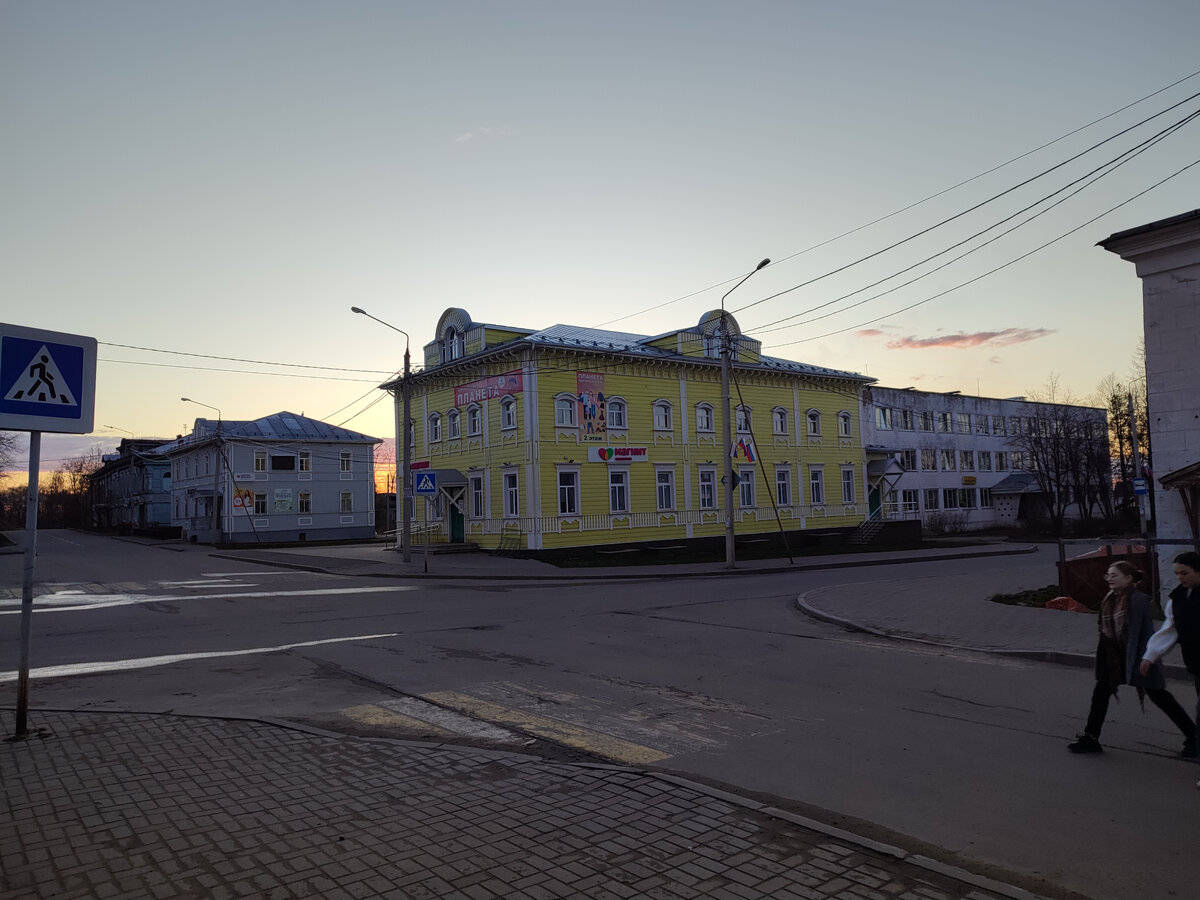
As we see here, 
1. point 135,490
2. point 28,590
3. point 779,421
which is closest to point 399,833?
point 28,590

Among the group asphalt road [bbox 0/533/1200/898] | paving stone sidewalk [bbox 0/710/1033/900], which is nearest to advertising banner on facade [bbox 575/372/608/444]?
asphalt road [bbox 0/533/1200/898]

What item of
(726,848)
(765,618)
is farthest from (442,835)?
(765,618)

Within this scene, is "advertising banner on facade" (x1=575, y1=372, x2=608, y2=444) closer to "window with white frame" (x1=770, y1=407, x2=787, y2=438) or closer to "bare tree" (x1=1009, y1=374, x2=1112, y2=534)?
"window with white frame" (x1=770, y1=407, x2=787, y2=438)

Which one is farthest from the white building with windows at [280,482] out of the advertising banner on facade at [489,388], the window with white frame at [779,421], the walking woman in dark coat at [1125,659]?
the walking woman in dark coat at [1125,659]

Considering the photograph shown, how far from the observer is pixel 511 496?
113ft

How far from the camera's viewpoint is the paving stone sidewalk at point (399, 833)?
12.7 ft

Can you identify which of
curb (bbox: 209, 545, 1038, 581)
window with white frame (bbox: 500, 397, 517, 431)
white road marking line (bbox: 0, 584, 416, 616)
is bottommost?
curb (bbox: 209, 545, 1038, 581)

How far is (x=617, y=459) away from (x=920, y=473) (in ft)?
108

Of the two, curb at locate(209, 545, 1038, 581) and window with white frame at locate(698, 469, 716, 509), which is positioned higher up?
window with white frame at locate(698, 469, 716, 509)

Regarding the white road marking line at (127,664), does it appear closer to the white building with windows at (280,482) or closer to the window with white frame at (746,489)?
the window with white frame at (746,489)

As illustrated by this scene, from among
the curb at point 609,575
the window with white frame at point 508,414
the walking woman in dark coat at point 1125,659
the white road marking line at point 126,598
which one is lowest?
the curb at point 609,575

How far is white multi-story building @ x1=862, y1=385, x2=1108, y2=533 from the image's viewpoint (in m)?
57.4

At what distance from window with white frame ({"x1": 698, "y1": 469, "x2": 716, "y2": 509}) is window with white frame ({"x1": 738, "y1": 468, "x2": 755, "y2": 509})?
1.59 meters

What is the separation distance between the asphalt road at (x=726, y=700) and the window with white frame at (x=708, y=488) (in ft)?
72.7
